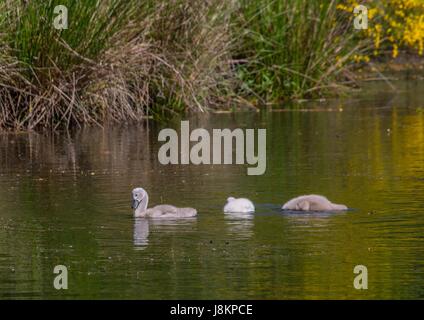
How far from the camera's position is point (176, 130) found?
16922 mm

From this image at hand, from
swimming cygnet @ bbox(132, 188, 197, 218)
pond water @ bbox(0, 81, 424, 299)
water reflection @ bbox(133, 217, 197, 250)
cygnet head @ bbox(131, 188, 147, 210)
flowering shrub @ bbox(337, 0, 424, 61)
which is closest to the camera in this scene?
pond water @ bbox(0, 81, 424, 299)

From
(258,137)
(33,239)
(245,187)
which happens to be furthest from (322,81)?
(33,239)

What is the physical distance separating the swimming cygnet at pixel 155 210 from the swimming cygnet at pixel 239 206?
28 centimetres

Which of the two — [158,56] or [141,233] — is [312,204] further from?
[158,56]

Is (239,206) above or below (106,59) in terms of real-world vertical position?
below

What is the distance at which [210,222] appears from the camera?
1036 centimetres

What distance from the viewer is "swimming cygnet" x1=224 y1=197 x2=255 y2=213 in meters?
10.6

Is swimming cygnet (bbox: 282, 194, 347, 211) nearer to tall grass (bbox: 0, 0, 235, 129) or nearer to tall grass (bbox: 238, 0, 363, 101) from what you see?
tall grass (bbox: 0, 0, 235, 129)

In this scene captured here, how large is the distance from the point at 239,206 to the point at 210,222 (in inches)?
13.4

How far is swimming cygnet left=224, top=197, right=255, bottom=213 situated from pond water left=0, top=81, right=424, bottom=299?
11 cm

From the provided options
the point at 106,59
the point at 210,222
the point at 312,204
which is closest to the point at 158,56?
the point at 106,59

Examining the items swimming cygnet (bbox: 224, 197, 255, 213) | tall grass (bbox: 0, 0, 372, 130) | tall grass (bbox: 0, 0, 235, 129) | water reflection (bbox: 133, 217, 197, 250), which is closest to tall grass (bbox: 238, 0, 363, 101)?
tall grass (bbox: 0, 0, 372, 130)

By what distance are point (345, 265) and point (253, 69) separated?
38.1ft

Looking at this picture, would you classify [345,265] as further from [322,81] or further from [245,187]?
[322,81]
